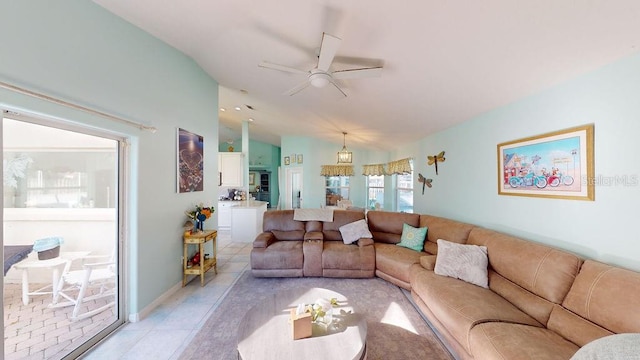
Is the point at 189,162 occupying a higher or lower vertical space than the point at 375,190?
higher

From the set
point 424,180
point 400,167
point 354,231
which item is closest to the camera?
point 354,231

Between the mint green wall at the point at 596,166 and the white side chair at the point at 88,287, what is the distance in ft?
14.1

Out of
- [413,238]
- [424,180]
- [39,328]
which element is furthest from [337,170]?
[39,328]

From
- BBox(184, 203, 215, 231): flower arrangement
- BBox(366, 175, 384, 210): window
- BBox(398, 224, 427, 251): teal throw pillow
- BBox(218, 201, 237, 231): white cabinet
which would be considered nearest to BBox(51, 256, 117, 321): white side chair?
BBox(184, 203, 215, 231): flower arrangement

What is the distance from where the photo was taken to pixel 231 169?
6.11m

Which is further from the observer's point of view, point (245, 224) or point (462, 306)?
point (245, 224)

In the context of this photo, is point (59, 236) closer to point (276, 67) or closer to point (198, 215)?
point (198, 215)

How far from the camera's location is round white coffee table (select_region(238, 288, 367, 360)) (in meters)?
1.41

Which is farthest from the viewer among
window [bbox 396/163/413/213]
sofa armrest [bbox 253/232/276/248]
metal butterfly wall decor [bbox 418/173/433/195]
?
window [bbox 396/163/413/213]

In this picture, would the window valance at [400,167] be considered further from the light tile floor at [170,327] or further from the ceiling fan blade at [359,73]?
the light tile floor at [170,327]

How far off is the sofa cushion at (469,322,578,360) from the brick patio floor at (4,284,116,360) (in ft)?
10.2

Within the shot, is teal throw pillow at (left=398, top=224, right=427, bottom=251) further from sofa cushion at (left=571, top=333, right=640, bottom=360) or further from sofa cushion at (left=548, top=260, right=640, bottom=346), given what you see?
sofa cushion at (left=571, top=333, right=640, bottom=360)

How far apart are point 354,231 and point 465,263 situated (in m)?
1.66

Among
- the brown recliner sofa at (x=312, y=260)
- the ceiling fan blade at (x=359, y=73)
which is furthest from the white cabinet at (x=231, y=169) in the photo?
the ceiling fan blade at (x=359, y=73)
